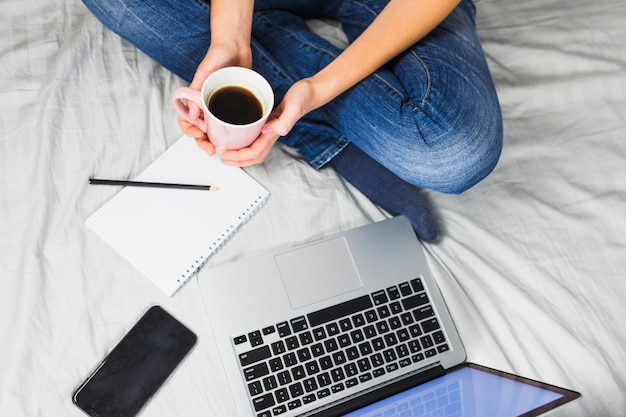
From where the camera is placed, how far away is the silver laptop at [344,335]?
0.69 meters

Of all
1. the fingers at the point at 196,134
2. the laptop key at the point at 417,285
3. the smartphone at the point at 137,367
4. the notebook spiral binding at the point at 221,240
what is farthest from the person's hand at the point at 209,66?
the laptop key at the point at 417,285

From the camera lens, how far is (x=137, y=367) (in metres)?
0.68

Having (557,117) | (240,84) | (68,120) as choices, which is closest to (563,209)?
(557,117)

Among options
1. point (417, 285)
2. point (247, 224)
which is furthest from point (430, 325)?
point (247, 224)

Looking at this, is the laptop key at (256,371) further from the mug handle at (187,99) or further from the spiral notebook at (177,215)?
Result: the mug handle at (187,99)

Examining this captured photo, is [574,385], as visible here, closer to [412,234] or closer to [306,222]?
[412,234]

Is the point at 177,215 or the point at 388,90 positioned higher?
the point at 388,90

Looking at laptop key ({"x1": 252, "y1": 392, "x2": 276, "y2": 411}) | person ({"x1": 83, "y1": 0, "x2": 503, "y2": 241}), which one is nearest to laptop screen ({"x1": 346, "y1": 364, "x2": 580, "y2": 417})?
laptop key ({"x1": 252, "y1": 392, "x2": 276, "y2": 411})

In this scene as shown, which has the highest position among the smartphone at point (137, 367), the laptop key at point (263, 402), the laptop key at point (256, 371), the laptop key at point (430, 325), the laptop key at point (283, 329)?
the laptop key at point (430, 325)

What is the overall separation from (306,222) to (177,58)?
329 mm

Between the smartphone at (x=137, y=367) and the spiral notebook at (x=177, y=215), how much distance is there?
0.05 meters

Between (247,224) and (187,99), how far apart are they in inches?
8.6

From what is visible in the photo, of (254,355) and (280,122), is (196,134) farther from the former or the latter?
(254,355)

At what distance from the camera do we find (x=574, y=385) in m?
0.77
